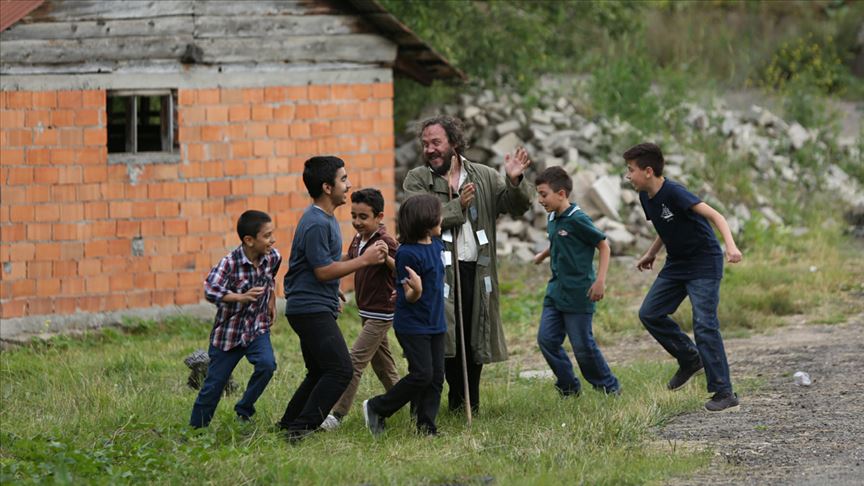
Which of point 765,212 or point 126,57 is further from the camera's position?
point 765,212

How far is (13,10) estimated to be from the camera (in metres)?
11.4

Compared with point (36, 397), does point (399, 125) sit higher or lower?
higher

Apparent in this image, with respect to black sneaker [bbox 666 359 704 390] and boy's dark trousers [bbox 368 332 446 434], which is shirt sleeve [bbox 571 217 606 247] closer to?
black sneaker [bbox 666 359 704 390]

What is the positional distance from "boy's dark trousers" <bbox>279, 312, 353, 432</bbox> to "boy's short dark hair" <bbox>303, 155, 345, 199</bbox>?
697mm

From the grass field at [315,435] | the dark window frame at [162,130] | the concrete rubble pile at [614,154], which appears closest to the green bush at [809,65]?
the concrete rubble pile at [614,154]

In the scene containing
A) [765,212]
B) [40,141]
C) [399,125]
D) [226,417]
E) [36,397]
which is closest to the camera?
[226,417]

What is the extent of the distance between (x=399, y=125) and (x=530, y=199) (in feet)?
33.8

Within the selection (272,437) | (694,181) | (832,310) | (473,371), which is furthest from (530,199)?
(694,181)

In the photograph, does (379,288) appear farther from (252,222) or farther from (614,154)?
(614,154)

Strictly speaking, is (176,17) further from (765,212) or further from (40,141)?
(765,212)

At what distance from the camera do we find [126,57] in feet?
38.9

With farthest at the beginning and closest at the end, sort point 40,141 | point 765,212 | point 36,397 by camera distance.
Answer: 1. point 765,212
2. point 40,141
3. point 36,397

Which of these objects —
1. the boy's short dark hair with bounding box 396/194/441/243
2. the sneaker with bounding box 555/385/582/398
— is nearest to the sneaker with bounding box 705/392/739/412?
the sneaker with bounding box 555/385/582/398

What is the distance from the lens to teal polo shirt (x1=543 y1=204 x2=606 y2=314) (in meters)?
7.90
